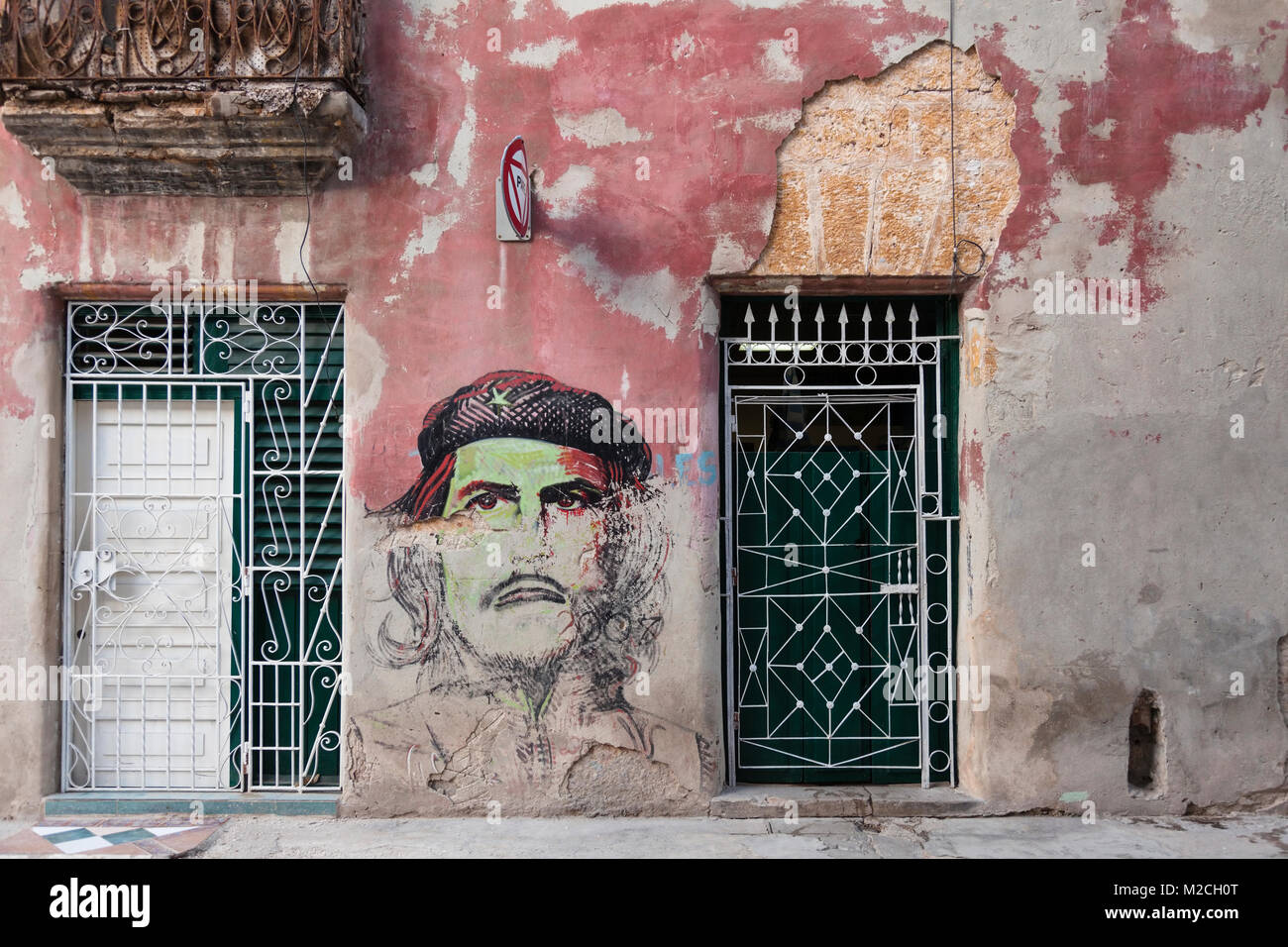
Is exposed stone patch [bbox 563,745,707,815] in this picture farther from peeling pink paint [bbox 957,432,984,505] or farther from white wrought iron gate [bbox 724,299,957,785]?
peeling pink paint [bbox 957,432,984,505]

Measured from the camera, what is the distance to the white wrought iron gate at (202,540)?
5.15 meters

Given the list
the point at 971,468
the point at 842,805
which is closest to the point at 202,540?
the point at 842,805

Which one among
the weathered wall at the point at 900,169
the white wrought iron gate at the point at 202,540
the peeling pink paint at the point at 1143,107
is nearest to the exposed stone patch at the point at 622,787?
the white wrought iron gate at the point at 202,540

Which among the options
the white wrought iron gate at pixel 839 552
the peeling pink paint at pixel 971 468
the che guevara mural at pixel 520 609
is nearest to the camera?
the che guevara mural at pixel 520 609

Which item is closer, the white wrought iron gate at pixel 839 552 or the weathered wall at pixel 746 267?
the weathered wall at pixel 746 267

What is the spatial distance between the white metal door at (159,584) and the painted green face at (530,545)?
1219 millimetres

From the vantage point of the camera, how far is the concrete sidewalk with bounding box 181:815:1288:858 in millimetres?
4633

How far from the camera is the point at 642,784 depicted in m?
5.02

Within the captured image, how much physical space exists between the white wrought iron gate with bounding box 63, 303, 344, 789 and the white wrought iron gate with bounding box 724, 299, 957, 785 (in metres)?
2.14

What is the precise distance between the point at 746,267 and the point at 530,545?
5.75 ft

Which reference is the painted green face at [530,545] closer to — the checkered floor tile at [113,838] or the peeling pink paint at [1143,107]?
the checkered floor tile at [113,838]

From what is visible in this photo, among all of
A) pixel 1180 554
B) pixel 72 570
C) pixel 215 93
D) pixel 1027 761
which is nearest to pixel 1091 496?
pixel 1180 554

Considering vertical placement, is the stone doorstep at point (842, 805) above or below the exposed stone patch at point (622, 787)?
below

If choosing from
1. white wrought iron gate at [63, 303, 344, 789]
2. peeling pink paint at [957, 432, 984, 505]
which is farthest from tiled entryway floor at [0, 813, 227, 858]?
peeling pink paint at [957, 432, 984, 505]
